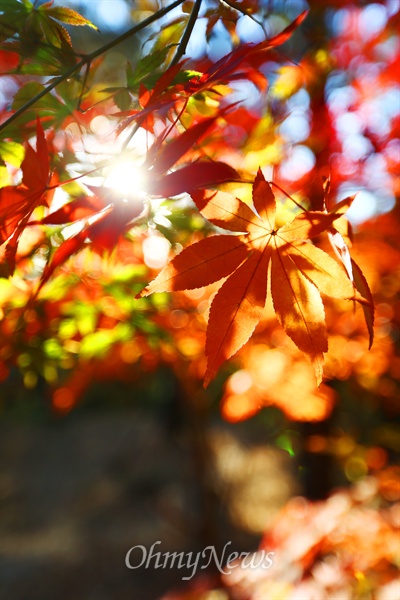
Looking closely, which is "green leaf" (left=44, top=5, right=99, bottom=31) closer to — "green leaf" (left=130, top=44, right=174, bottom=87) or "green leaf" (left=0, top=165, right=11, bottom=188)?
"green leaf" (left=130, top=44, right=174, bottom=87)

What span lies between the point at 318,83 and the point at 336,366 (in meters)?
1.15

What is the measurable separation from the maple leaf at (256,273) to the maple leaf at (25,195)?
0.59 ft

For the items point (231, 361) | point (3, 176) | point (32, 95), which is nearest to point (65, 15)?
point (32, 95)

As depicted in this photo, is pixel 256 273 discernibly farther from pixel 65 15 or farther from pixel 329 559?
pixel 329 559

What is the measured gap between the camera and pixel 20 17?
60cm

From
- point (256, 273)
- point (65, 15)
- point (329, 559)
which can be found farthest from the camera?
point (329, 559)

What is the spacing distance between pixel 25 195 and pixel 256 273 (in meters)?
0.28

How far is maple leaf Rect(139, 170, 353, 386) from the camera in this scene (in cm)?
45

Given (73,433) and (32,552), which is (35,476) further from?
(32,552)

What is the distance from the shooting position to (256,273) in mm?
476

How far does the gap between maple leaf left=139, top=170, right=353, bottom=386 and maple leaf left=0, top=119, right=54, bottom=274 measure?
0.18 metres

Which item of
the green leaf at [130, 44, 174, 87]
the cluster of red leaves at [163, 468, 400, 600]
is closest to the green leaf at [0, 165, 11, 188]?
the green leaf at [130, 44, 174, 87]

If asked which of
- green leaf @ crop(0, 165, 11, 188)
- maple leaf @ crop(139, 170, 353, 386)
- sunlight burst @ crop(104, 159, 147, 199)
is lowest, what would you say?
maple leaf @ crop(139, 170, 353, 386)

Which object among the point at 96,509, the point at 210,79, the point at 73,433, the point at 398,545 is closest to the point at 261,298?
the point at 210,79
